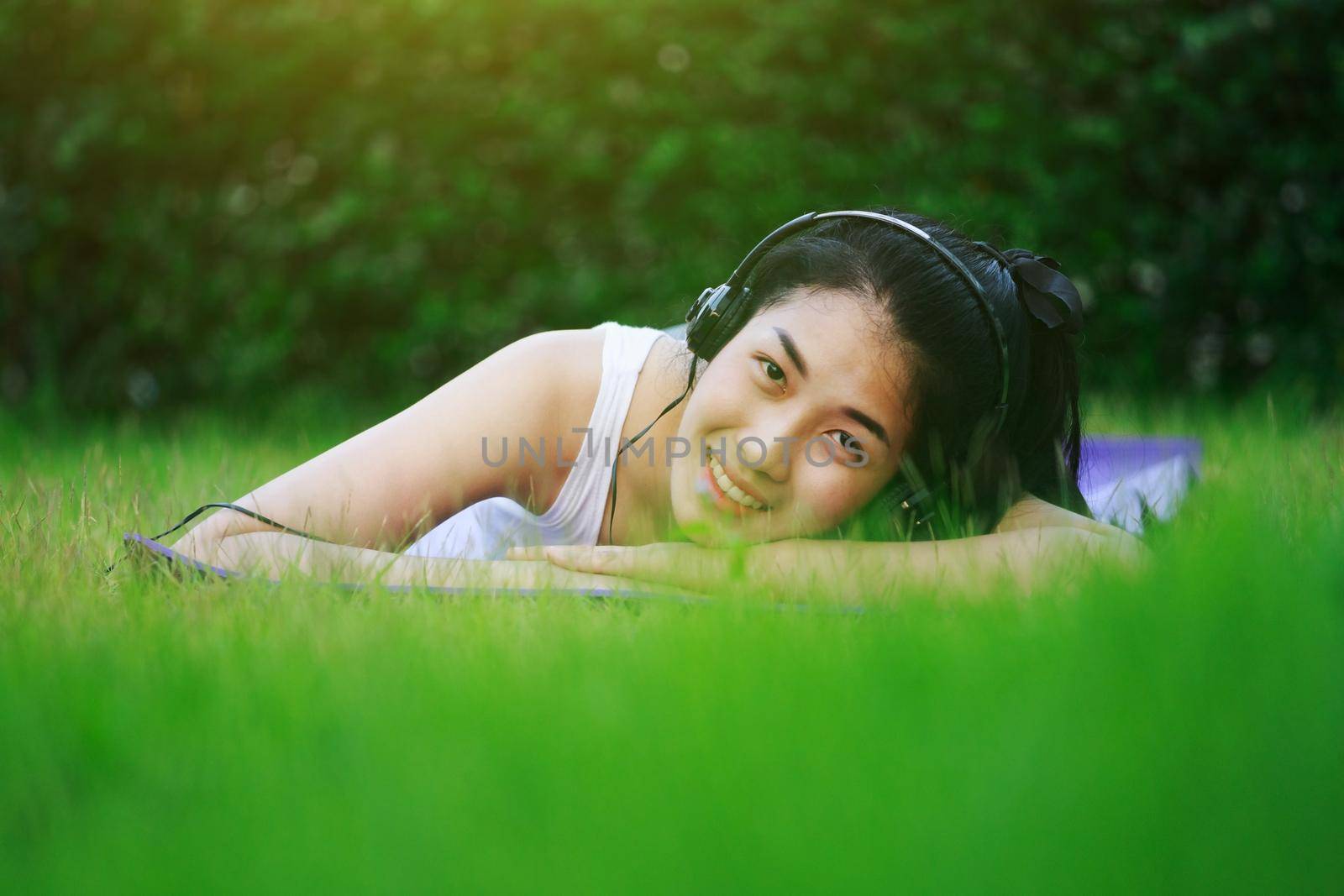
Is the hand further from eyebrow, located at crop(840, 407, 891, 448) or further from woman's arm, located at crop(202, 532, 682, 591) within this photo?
eyebrow, located at crop(840, 407, 891, 448)

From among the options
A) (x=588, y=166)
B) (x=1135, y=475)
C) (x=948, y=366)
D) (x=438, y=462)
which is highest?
(x=588, y=166)

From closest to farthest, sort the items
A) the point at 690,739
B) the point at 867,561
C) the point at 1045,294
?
the point at 690,739 < the point at 867,561 < the point at 1045,294

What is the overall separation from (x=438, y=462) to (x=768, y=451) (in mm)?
704

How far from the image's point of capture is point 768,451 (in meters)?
2.22

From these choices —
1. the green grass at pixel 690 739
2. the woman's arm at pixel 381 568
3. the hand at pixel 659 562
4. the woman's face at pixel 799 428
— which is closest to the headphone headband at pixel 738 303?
the woman's face at pixel 799 428

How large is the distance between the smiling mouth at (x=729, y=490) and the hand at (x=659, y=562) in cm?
16

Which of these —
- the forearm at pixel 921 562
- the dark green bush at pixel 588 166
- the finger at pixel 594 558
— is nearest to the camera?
the forearm at pixel 921 562

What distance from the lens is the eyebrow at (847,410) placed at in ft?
7.39

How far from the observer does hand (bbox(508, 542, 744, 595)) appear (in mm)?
2002

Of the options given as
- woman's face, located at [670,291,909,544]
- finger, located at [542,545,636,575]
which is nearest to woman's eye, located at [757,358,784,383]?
woman's face, located at [670,291,909,544]

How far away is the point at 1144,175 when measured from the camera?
5484mm

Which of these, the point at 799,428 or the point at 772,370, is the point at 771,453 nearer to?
the point at 799,428

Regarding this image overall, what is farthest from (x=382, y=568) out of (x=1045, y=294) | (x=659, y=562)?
(x=1045, y=294)

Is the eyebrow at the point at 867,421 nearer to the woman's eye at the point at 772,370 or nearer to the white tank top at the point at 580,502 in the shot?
the woman's eye at the point at 772,370
